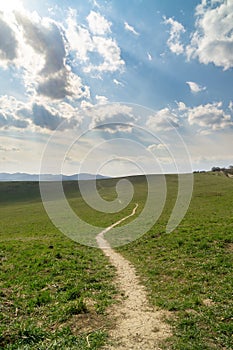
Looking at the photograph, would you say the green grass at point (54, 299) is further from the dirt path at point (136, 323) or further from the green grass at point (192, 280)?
the green grass at point (192, 280)

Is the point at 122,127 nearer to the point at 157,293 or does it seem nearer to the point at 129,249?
the point at 129,249

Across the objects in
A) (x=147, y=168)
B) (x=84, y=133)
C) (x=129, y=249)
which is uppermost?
(x=84, y=133)

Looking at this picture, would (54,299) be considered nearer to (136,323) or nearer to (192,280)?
(136,323)

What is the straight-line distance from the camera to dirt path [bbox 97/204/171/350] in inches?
321

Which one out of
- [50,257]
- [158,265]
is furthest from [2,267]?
[158,265]

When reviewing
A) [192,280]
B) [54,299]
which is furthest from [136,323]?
[192,280]

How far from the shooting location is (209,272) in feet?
46.4

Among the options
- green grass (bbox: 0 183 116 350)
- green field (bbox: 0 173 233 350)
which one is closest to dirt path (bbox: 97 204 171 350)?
green field (bbox: 0 173 233 350)

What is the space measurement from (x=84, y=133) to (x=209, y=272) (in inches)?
655

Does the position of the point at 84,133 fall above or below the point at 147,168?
above

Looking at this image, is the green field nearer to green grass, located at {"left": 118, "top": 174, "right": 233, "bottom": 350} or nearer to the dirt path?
green grass, located at {"left": 118, "top": 174, "right": 233, "bottom": 350}

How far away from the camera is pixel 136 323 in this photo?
372 inches

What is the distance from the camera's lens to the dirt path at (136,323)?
8164 mm

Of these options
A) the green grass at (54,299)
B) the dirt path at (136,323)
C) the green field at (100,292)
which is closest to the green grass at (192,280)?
the green field at (100,292)
